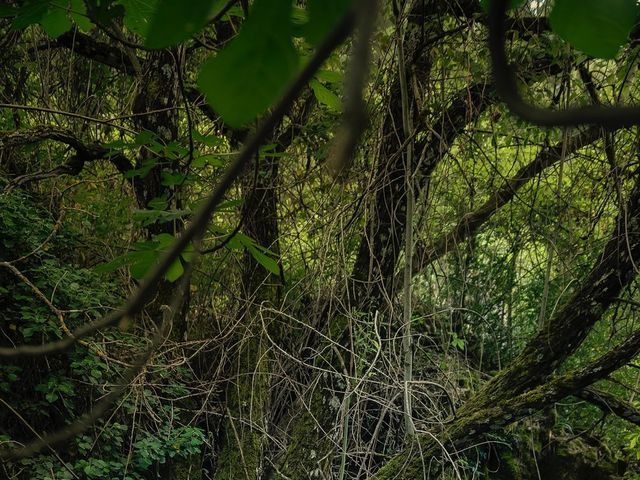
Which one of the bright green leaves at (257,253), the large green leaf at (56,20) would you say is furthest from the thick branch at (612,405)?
the large green leaf at (56,20)

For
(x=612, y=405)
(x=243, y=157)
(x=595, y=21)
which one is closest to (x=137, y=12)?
(x=595, y=21)

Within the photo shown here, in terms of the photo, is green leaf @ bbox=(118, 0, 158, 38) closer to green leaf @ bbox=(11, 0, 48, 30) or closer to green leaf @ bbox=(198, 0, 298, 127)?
green leaf @ bbox=(11, 0, 48, 30)

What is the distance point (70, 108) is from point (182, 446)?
206 cm

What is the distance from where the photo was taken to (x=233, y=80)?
41 centimetres

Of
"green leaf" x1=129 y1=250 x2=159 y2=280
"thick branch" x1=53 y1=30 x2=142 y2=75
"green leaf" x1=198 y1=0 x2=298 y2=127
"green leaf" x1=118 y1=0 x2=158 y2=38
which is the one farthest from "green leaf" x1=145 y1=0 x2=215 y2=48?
"thick branch" x1=53 y1=30 x2=142 y2=75

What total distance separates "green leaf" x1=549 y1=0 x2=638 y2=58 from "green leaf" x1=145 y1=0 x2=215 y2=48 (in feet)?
0.78

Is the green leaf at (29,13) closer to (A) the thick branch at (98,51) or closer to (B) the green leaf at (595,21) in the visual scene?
(B) the green leaf at (595,21)

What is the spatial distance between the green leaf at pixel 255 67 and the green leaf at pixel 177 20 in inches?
0.9

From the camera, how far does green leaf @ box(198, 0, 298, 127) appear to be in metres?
0.39

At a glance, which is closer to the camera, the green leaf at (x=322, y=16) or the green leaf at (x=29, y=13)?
the green leaf at (x=322, y=16)

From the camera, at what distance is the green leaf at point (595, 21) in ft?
1.48

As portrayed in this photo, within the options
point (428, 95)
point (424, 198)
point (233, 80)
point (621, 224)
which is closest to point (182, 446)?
point (424, 198)

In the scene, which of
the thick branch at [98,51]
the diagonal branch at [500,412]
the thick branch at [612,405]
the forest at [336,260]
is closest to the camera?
the forest at [336,260]

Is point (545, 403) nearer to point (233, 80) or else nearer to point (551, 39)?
point (551, 39)
